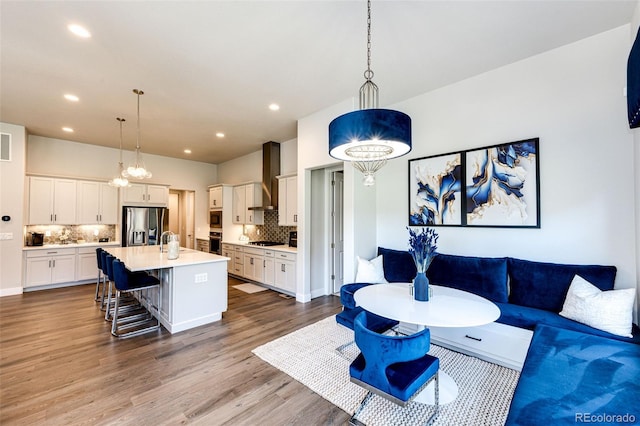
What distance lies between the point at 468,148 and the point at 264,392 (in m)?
3.56

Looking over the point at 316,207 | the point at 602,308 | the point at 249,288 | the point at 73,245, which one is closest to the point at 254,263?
the point at 249,288

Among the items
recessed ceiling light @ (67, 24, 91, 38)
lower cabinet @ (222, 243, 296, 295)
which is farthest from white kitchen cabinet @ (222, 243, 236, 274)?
recessed ceiling light @ (67, 24, 91, 38)

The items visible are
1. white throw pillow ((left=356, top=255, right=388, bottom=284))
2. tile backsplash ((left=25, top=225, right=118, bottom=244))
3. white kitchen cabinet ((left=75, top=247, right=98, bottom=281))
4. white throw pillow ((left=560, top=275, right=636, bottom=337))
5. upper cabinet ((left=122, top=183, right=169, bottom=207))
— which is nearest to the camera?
white throw pillow ((left=560, top=275, right=636, bottom=337))

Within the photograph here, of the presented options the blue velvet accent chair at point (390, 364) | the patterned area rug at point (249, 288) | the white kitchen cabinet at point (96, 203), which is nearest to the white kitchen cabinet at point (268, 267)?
the patterned area rug at point (249, 288)

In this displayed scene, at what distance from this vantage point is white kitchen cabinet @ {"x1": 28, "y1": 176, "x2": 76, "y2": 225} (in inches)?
215

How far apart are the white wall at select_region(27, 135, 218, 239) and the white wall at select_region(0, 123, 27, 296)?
2.55 feet

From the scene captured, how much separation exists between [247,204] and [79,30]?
429 cm

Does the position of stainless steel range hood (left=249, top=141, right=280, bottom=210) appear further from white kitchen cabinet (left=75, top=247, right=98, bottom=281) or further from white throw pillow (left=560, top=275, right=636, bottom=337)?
white throw pillow (left=560, top=275, right=636, bottom=337)

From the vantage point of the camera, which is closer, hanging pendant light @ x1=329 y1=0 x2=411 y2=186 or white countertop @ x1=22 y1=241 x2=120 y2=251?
hanging pendant light @ x1=329 y1=0 x2=411 y2=186

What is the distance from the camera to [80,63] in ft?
10.2

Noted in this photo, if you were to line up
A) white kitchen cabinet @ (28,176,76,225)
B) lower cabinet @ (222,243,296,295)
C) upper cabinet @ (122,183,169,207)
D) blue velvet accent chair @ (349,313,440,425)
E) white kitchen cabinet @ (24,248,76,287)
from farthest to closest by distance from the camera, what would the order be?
1. upper cabinet @ (122,183,169,207)
2. white kitchen cabinet @ (28,176,76,225)
3. white kitchen cabinet @ (24,248,76,287)
4. lower cabinet @ (222,243,296,295)
5. blue velvet accent chair @ (349,313,440,425)

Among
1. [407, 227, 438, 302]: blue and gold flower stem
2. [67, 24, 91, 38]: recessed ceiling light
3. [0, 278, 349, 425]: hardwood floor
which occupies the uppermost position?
[67, 24, 91, 38]: recessed ceiling light

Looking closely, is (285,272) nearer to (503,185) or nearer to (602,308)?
(503,185)
